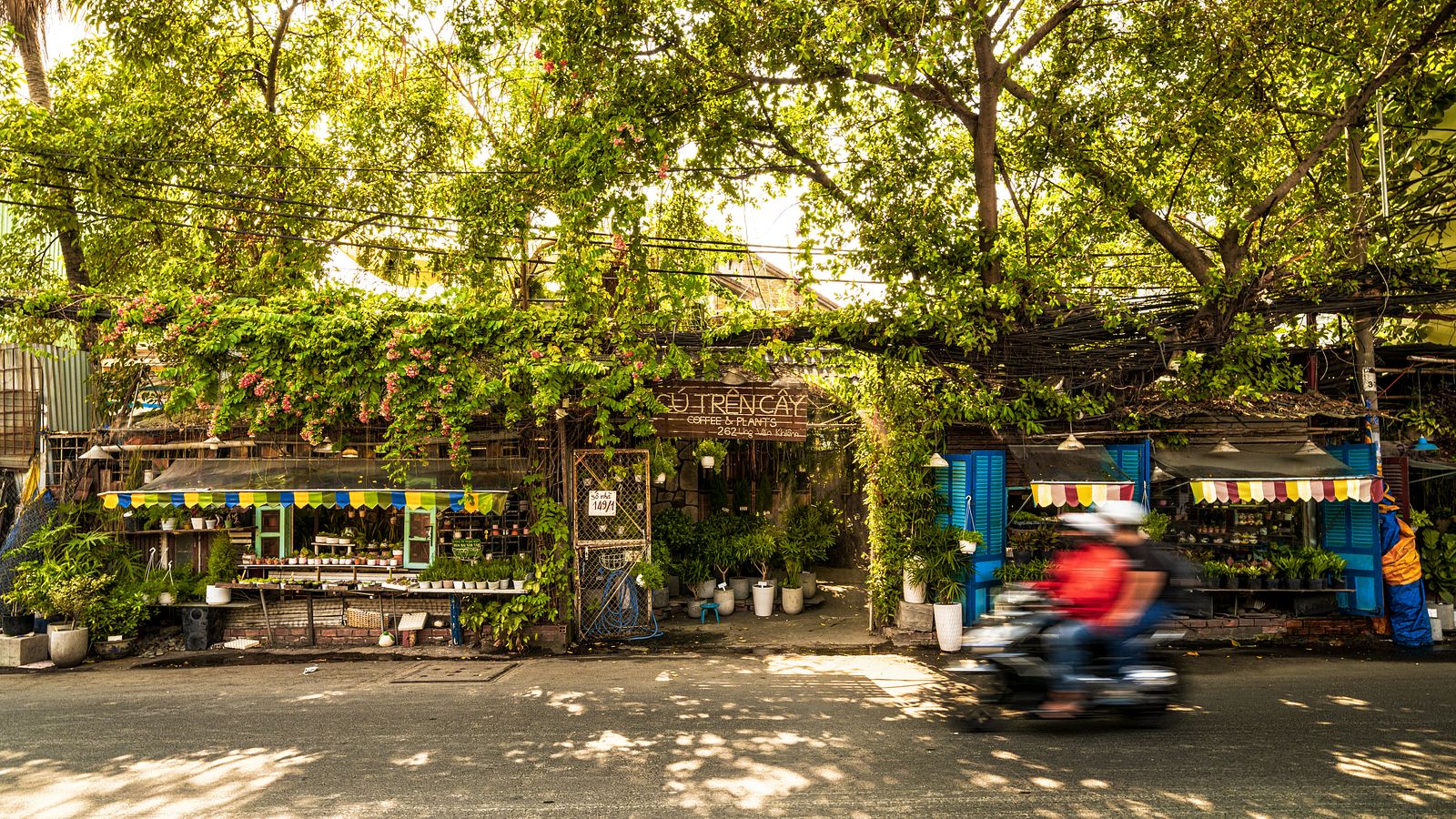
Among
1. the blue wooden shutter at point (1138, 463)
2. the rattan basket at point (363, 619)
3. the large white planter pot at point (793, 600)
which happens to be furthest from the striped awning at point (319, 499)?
the blue wooden shutter at point (1138, 463)

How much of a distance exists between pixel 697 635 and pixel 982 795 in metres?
6.54

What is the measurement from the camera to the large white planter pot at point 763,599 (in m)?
12.7

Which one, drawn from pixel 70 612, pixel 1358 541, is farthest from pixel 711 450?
pixel 1358 541

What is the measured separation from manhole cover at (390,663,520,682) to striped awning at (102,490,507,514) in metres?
1.95

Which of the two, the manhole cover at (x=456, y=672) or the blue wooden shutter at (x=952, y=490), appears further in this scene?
the blue wooden shutter at (x=952, y=490)

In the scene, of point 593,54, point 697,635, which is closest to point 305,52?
point 593,54

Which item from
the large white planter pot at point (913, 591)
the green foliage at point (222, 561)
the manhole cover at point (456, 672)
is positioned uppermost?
the green foliage at point (222, 561)

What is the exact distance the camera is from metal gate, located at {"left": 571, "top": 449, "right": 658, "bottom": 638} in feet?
36.0

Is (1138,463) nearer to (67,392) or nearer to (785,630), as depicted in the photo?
(785,630)

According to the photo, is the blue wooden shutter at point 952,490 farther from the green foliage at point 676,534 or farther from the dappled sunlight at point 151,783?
the dappled sunlight at point 151,783

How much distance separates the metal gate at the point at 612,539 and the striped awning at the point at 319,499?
1.40 m

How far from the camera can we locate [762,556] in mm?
12945

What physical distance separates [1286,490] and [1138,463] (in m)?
1.68

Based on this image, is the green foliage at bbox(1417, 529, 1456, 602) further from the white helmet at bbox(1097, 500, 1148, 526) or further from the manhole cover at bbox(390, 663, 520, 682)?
the manhole cover at bbox(390, 663, 520, 682)
